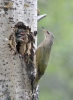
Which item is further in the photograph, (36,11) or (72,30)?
(72,30)

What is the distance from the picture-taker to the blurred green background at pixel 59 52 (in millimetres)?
8602

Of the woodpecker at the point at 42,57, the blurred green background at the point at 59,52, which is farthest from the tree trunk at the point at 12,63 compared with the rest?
the blurred green background at the point at 59,52

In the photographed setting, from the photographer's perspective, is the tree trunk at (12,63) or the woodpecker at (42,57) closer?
the tree trunk at (12,63)

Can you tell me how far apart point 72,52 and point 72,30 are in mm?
692

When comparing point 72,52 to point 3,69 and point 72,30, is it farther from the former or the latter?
point 3,69

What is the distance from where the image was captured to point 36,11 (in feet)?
12.4

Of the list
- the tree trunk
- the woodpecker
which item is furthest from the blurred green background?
the tree trunk

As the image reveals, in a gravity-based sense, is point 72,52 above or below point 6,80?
below

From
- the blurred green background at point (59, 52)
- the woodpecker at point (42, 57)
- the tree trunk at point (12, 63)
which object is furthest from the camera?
the blurred green background at point (59, 52)

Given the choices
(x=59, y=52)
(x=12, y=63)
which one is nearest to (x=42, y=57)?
(x=12, y=63)

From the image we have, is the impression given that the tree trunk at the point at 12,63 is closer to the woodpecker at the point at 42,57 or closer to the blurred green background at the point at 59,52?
the woodpecker at the point at 42,57

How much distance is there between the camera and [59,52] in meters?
8.60

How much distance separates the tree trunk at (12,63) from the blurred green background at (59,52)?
470 cm

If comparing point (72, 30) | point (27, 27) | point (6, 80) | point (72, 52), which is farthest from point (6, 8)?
point (72, 30)
